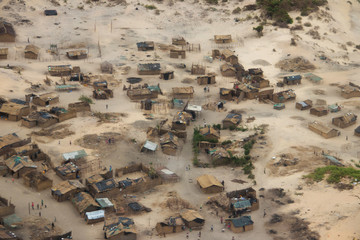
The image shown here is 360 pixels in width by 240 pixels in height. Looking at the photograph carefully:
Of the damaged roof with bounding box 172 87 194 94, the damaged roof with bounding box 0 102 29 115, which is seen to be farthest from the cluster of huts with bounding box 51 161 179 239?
the damaged roof with bounding box 172 87 194 94

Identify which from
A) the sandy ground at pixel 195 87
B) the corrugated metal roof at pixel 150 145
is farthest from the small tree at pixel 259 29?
the corrugated metal roof at pixel 150 145

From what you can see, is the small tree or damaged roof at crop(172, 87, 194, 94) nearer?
damaged roof at crop(172, 87, 194, 94)

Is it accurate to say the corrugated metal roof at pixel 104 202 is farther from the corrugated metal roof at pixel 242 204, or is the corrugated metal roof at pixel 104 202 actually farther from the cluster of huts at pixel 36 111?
the cluster of huts at pixel 36 111

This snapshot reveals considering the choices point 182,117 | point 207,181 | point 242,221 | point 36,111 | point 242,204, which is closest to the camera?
point 242,221

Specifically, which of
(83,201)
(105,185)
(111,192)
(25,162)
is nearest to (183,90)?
(105,185)

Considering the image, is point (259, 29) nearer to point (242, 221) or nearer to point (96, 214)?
point (242, 221)

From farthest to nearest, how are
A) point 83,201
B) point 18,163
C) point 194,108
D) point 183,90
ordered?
point 183,90
point 194,108
point 18,163
point 83,201

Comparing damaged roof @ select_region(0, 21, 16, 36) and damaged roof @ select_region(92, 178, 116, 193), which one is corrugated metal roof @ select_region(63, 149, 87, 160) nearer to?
damaged roof @ select_region(92, 178, 116, 193)

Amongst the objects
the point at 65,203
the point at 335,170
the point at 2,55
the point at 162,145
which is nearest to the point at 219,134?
the point at 162,145

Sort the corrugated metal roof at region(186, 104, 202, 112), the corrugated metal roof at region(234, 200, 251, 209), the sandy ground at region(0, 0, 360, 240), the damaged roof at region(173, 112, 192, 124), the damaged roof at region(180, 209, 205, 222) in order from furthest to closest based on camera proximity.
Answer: the corrugated metal roof at region(186, 104, 202, 112) < the damaged roof at region(173, 112, 192, 124) < the corrugated metal roof at region(234, 200, 251, 209) < the sandy ground at region(0, 0, 360, 240) < the damaged roof at region(180, 209, 205, 222)
